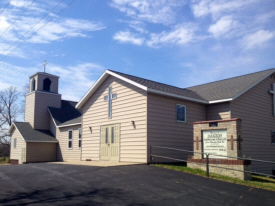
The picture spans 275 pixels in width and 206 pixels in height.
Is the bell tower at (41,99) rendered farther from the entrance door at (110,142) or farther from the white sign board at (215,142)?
the white sign board at (215,142)

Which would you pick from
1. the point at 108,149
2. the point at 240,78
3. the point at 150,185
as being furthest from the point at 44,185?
the point at 240,78

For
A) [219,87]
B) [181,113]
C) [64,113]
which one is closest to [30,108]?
[64,113]

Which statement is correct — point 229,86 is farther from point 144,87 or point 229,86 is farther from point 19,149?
point 19,149

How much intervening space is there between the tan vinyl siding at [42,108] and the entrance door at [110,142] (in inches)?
563

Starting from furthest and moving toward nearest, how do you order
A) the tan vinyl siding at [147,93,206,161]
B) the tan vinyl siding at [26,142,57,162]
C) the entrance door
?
the tan vinyl siding at [26,142,57,162] < the entrance door < the tan vinyl siding at [147,93,206,161]

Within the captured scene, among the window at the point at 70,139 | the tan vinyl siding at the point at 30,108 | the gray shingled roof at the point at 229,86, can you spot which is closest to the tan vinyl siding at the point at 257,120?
the gray shingled roof at the point at 229,86

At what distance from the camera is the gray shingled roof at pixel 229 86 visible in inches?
737

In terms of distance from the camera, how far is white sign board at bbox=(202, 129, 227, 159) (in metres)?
13.1

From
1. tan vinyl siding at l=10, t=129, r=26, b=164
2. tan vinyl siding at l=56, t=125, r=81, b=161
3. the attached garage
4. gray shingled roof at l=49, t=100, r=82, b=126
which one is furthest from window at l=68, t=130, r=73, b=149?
tan vinyl siding at l=10, t=129, r=26, b=164

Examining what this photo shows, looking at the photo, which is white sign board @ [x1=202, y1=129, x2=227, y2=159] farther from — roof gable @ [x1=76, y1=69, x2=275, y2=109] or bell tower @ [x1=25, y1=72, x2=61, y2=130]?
bell tower @ [x1=25, y1=72, x2=61, y2=130]

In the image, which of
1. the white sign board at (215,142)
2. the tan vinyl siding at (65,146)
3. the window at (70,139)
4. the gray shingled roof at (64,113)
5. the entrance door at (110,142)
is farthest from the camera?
the gray shingled roof at (64,113)

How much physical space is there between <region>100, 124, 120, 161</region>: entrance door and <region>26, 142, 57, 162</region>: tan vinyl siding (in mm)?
11557

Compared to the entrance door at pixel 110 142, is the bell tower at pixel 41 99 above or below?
above

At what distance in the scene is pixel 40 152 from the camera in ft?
94.4
